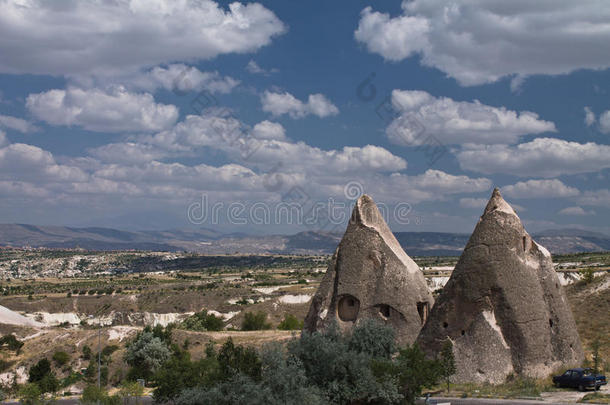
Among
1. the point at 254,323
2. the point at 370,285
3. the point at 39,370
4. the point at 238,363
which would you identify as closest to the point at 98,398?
the point at 238,363

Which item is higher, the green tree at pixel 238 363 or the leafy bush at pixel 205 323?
the green tree at pixel 238 363

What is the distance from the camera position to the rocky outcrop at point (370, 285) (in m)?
32.7

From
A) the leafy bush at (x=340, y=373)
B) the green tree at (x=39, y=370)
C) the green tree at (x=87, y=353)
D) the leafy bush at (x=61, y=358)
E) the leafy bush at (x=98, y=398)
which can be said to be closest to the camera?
the leafy bush at (x=340, y=373)

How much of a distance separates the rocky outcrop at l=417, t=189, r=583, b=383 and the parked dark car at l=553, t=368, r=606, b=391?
2.95 ft

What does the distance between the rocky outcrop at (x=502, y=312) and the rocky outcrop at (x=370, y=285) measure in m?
2.29

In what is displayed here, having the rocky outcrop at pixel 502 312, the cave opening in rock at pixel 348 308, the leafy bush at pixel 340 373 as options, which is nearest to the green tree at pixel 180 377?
the leafy bush at pixel 340 373

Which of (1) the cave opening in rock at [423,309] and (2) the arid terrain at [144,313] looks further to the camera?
(2) the arid terrain at [144,313]

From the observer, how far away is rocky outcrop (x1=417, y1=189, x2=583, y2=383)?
28.8m

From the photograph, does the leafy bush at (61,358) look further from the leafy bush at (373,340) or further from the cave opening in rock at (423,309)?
the leafy bush at (373,340)

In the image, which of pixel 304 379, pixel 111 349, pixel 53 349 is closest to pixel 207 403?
pixel 304 379

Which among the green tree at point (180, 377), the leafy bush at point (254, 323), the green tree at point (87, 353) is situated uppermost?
the green tree at point (180, 377)

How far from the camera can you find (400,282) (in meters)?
32.9

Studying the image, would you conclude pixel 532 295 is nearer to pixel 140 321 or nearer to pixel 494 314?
pixel 494 314

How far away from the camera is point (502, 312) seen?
95.5 ft
